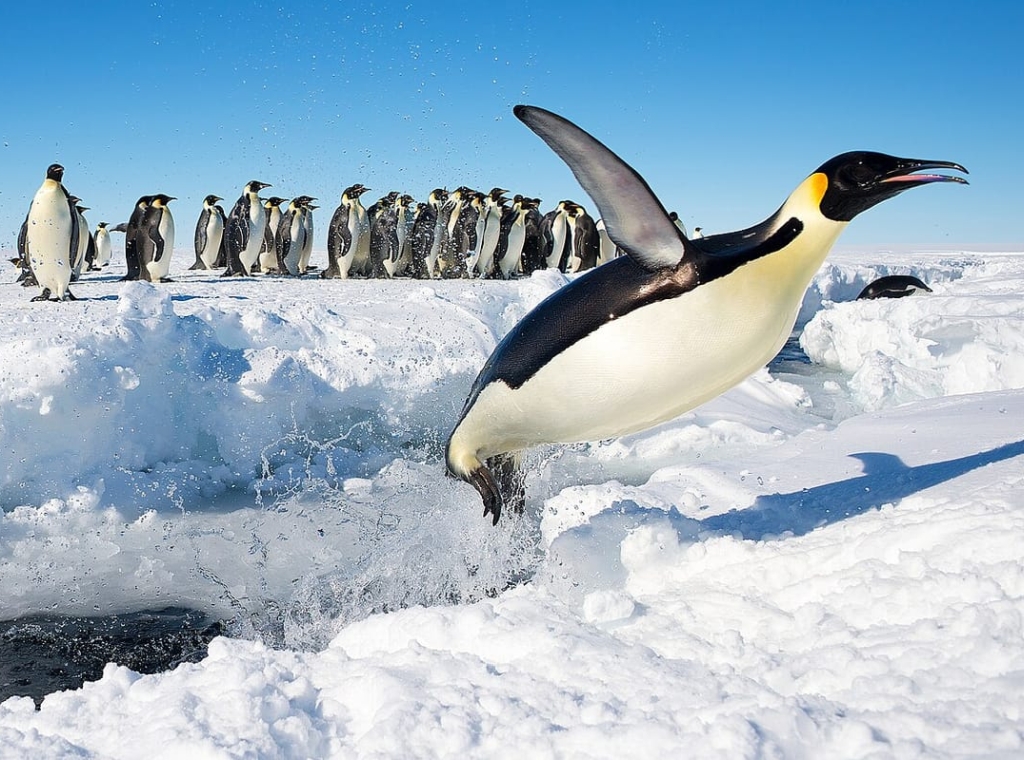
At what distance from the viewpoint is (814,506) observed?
254 cm

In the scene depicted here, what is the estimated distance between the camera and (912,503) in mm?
2248

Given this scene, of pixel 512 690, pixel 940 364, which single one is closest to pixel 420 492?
pixel 512 690

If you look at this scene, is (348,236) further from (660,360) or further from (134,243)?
(660,360)

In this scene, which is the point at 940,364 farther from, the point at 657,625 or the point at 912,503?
the point at 657,625

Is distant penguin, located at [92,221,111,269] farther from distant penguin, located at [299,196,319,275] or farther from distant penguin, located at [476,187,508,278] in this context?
distant penguin, located at [476,187,508,278]

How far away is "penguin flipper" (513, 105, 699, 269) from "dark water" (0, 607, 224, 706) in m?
1.97

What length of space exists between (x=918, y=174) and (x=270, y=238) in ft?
43.1

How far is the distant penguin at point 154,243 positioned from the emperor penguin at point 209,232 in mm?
2868

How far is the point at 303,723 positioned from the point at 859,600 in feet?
3.52

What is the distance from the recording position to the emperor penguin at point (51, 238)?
8013 mm

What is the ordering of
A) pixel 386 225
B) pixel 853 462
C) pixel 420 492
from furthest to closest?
pixel 386 225, pixel 420 492, pixel 853 462

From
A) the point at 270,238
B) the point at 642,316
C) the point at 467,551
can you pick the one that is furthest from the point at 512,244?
the point at 642,316

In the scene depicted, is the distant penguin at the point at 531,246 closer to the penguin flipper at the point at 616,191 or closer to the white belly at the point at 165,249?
the white belly at the point at 165,249

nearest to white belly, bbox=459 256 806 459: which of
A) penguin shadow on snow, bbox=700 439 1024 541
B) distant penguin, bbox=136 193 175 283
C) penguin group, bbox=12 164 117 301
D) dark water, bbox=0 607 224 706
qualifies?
penguin shadow on snow, bbox=700 439 1024 541
